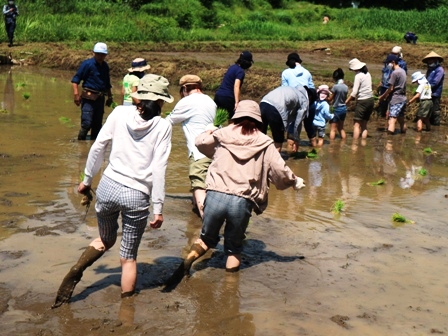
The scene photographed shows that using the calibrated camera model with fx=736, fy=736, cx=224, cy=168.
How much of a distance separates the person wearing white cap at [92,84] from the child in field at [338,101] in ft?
14.5

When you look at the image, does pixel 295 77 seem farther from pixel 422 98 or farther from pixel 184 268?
pixel 184 268

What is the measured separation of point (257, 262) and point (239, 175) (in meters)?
1.28

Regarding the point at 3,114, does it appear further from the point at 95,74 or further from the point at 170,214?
the point at 170,214

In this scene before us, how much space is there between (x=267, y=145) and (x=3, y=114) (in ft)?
33.9

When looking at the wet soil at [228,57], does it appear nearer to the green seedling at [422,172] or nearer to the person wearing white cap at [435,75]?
the person wearing white cap at [435,75]

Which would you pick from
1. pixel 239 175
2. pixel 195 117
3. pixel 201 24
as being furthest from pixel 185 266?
pixel 201 24

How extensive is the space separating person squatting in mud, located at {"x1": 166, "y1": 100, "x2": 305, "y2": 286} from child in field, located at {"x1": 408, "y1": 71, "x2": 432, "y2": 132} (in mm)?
10024

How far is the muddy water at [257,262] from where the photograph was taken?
19.5ft

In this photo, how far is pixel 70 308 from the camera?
598cm

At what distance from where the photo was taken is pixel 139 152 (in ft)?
19.3

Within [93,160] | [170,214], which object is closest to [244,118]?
[93,160]

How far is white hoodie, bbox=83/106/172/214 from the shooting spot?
5848 millimetres

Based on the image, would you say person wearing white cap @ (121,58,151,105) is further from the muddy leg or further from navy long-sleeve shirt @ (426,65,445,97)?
navy long-sleeve shirt @ (426,65,445,97)

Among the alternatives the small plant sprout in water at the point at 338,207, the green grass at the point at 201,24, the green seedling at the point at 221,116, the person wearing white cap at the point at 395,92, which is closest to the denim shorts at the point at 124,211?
the small plant sprout in water at the point at 338,207
